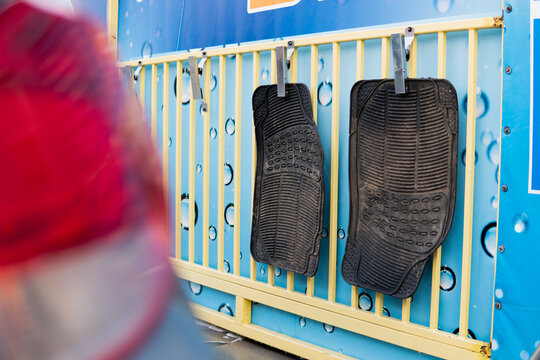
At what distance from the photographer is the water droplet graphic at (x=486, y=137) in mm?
1367

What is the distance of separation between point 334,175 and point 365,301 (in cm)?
42

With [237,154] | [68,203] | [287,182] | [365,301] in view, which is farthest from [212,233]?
[68,203]

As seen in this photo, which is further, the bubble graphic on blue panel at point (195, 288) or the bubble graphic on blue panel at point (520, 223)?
the bubble graphic on blue panel at point (195, 288)

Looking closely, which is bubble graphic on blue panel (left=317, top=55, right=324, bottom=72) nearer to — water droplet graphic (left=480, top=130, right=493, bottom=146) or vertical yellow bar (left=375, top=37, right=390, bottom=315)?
vertical yellow bar (left=375, top=37, right=390, bottom=315)

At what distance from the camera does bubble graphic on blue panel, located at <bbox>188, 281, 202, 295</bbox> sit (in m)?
2.23

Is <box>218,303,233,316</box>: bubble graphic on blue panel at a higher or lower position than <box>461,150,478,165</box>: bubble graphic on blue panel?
lower

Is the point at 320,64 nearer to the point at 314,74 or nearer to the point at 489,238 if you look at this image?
the point at 314,74

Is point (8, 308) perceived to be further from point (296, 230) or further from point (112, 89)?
point (296, 230)

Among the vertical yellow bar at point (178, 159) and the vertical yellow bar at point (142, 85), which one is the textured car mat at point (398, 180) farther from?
the vertical yellow bar at point (142, 85)

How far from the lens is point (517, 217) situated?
4.25ft

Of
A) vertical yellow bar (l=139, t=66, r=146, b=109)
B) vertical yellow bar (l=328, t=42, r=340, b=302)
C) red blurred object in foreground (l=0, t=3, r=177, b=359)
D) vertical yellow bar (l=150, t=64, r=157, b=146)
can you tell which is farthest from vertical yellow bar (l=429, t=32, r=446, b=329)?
vertical yellow bar (l=139, t=66, r=146, b=109)

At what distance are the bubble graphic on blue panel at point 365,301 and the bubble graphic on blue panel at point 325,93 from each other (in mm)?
638

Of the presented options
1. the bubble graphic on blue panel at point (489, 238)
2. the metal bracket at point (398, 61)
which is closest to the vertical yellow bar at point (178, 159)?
the metal bracket at point (398, 61)

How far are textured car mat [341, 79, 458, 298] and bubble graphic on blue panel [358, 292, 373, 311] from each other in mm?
108
